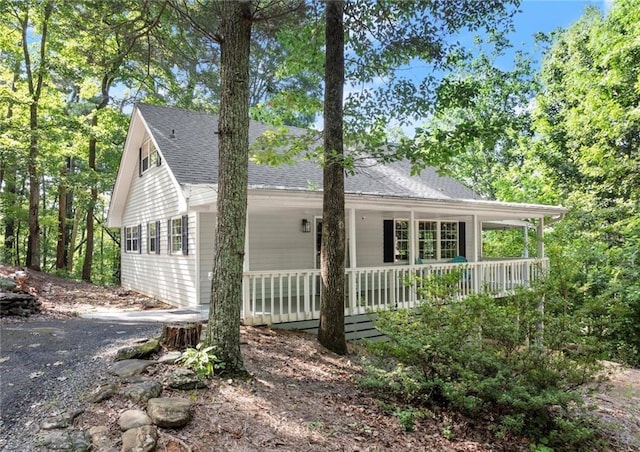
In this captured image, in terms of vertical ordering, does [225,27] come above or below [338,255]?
above

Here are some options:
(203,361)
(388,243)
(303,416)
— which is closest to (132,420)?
(203,361)

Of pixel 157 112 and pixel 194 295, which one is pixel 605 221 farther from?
pixel 157 112

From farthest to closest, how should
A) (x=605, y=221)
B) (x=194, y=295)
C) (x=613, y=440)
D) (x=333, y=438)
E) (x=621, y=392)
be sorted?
(x=605, y=221) < (x=194, y=295) < (x=621, y=392) < (x=613, y=440) < (x=333, y=438)

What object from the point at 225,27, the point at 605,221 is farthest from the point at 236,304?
the point at 605,221

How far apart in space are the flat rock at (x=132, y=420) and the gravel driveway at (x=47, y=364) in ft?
1.80

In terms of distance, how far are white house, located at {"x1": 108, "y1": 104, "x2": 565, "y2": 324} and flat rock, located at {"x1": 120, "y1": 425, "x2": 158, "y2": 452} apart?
3.92 metres

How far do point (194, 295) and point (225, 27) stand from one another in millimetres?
6233

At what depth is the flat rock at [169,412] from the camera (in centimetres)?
301

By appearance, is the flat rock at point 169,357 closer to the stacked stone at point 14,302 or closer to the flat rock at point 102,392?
the flat rock at point 102,392

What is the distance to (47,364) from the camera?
4480 mm

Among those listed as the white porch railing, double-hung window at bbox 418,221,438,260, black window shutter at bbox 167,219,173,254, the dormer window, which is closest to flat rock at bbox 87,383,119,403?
the white porch railing

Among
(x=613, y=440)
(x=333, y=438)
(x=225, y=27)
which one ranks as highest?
(x=225, y=27)

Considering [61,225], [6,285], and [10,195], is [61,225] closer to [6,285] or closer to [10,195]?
[10,195]

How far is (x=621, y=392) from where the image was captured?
7305 mm
